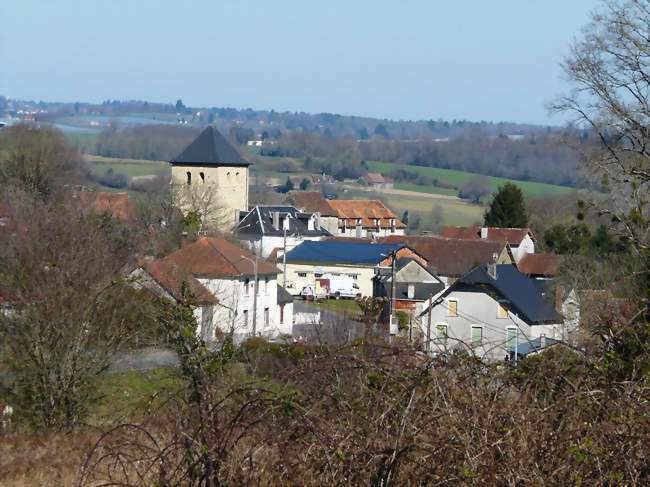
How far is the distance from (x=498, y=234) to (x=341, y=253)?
9.88 m

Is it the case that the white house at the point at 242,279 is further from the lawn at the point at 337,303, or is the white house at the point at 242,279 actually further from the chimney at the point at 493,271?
the lawn at the point at 337,303

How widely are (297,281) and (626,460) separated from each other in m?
42.1

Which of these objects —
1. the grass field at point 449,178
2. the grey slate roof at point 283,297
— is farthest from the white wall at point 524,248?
the grass field at point 449,178

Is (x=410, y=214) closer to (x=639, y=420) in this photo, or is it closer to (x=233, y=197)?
(x=233, y=197)

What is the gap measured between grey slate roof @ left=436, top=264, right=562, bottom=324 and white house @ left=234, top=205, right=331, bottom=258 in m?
27.0

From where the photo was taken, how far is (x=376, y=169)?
402 feet

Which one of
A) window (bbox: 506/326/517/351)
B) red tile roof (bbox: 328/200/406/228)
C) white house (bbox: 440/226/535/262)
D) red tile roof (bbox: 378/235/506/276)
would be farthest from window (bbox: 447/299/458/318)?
red tile roof (bbox: 328/200/406/228)

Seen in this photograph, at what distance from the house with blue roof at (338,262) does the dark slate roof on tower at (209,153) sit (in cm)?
1318

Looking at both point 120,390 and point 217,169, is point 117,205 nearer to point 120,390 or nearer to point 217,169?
point 217,169

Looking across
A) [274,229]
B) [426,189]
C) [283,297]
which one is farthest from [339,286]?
[426,189]

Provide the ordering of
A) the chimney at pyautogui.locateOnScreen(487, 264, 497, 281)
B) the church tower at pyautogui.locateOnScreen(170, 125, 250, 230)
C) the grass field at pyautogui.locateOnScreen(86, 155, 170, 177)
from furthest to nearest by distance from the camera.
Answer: the grass field at pyautogui.locateOnScreen(86, 155, 170, 177) < the church tower at pyautogui.locateOnScreen(170, 125, 250, 230) < the chimney at pyautogui.locateOnScreen(487, 264, 497, 281)

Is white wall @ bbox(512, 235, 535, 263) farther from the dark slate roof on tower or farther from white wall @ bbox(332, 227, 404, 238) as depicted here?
white wall @ bbox(332, 227, 404, 238)

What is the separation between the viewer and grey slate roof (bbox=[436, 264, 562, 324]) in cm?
2125

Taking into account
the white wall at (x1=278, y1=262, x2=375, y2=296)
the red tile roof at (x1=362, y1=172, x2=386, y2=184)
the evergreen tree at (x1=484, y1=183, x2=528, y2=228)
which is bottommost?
the red tile roof at (x1=362, y1=172, x2=386, y2=184)
